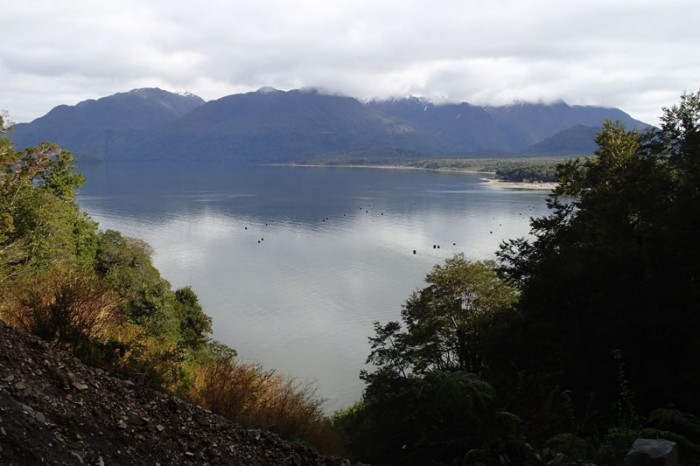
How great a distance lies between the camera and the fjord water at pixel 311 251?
43.3m

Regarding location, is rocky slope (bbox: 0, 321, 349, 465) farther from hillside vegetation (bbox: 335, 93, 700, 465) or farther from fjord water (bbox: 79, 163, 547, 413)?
fjord water (bbox: 79, 163, 547, 413)

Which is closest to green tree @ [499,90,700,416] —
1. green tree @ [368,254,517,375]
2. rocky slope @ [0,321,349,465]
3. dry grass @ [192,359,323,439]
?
dry grass @ [192,359,323,439]

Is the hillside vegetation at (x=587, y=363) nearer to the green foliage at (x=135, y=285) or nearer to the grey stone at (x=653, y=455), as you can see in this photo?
the grey stone at (x=653, y=455)

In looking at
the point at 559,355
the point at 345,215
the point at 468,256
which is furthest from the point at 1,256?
the point at 345,215

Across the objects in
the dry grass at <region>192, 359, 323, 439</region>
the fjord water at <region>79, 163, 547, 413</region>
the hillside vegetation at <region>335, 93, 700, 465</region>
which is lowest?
the fjord water at <region>79, 163, 547, 413</region>

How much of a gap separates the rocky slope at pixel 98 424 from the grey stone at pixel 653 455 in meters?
4.00

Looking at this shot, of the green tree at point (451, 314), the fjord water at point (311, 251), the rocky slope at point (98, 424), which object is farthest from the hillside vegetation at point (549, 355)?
the fjord water at point (311, 251)

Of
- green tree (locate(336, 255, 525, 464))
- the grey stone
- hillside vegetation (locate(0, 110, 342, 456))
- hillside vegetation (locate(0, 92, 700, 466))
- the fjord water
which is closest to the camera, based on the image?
the grey stone

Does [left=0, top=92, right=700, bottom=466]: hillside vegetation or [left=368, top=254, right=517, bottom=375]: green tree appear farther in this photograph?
[left=368, top=254, right=517, bottom=375]: green tree

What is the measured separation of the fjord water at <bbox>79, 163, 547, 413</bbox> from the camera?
142 ft

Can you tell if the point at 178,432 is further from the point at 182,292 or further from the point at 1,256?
the point at 182,292

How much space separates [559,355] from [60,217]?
108ft

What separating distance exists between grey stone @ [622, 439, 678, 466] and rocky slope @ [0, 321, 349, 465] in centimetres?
400

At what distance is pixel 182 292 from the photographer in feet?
116
